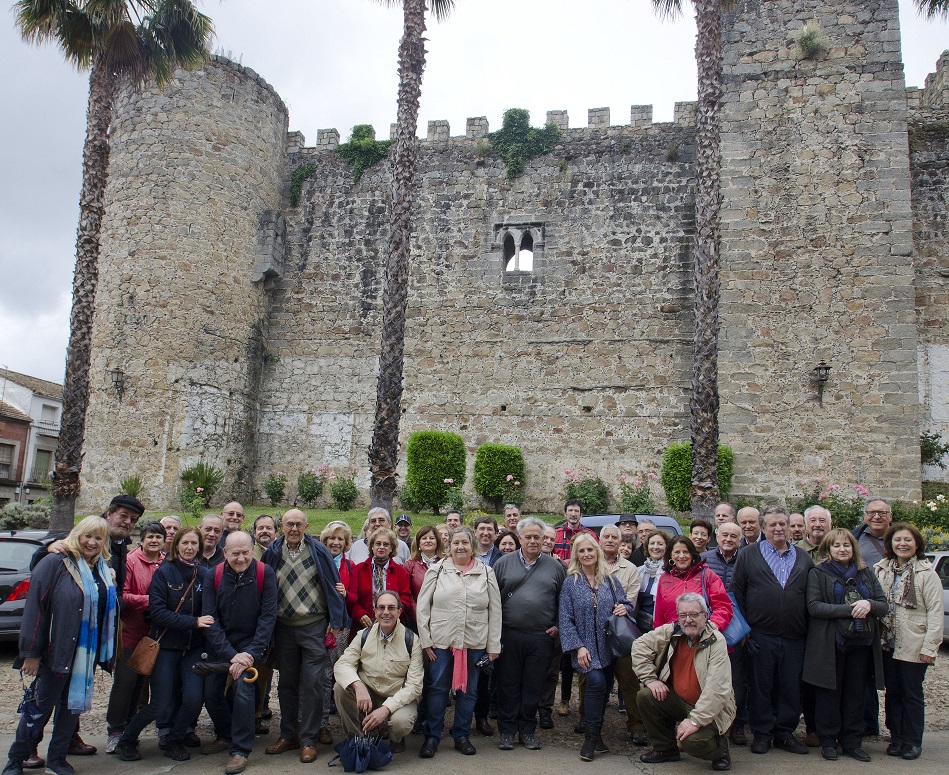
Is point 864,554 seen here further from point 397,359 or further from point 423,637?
point 397,359

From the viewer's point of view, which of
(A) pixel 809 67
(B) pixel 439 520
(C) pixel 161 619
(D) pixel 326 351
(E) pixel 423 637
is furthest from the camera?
(D) pixel 326 351

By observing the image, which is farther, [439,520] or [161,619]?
[439,520]

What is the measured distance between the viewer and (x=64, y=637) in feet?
16.5

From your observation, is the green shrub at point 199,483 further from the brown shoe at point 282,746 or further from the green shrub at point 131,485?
the brown shoe at point 282,746

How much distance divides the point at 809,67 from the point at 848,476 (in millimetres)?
7451

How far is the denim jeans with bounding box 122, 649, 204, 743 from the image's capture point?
5.50 meters

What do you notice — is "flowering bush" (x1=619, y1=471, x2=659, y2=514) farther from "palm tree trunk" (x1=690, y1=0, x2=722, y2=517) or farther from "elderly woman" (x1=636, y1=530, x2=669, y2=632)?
"elderly woman" (x1=636, y1=530, x2=669, y2=632)

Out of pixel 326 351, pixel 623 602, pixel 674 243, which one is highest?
pixel 674 243

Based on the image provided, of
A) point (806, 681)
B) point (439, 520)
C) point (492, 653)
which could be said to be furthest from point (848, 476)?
point (492, 653)

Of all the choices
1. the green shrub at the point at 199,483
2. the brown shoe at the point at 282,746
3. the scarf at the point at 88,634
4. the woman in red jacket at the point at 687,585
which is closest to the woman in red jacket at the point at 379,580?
the brown shoe at the point at 282,746

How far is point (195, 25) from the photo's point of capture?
13.6 meters

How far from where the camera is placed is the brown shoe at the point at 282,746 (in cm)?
568

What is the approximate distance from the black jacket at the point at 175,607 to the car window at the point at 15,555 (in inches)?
134

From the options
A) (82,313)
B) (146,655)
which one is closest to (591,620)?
(146,655)
